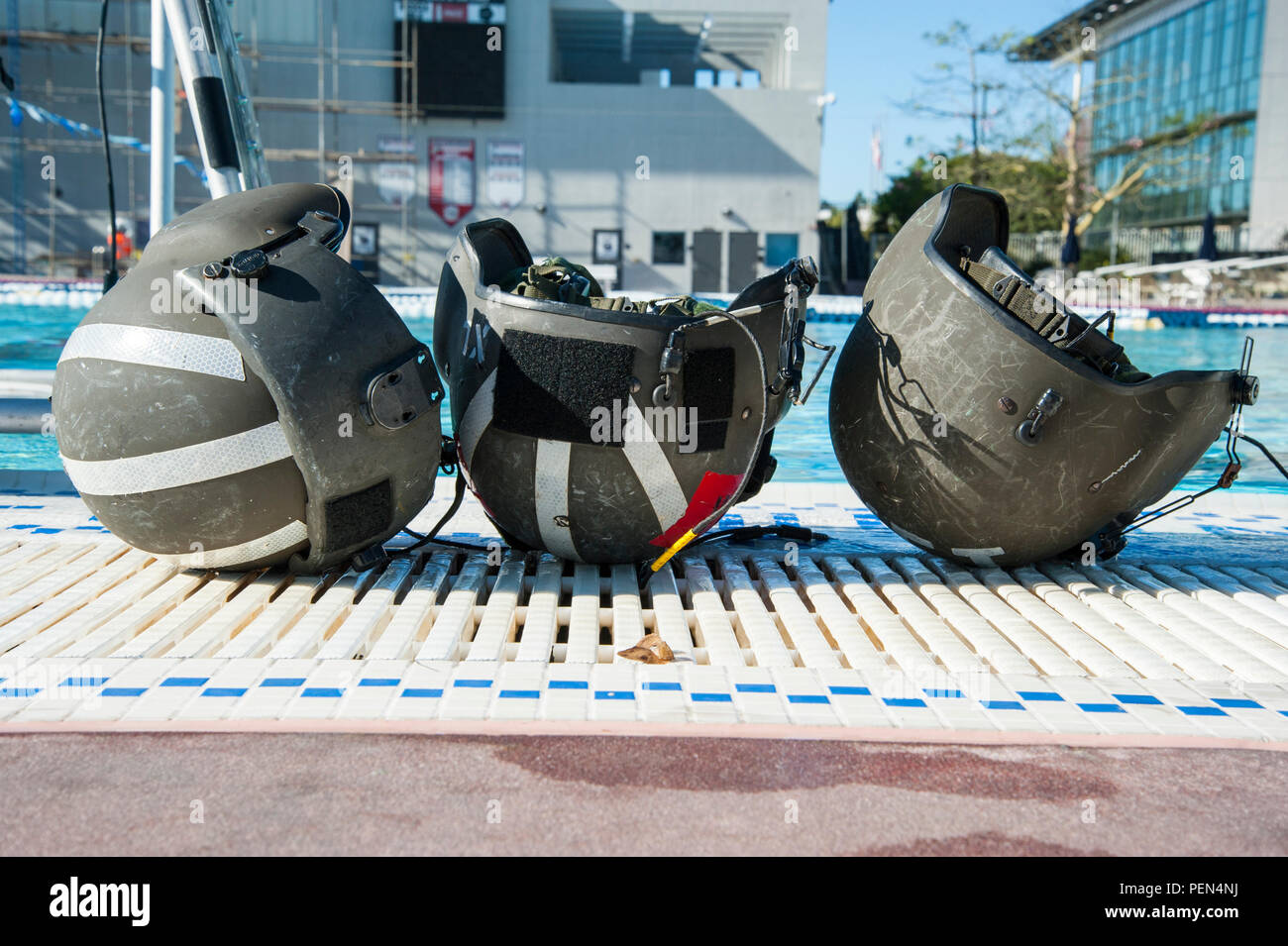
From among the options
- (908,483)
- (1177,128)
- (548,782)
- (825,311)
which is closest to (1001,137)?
(1177,128)

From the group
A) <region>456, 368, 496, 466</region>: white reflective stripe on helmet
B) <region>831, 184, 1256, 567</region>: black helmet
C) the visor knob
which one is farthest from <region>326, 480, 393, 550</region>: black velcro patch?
the visor knob

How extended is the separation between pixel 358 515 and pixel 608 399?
37.7 inches

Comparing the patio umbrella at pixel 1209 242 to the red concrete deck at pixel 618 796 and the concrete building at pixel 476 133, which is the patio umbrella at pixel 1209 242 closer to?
the concrete building at pixel 476 133

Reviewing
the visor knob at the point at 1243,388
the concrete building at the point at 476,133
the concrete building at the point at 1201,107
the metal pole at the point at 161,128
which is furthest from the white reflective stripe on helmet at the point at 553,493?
the concrete building at the point at 1201,107

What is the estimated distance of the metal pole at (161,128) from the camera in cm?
682

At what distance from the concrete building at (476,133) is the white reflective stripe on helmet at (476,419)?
28974mm

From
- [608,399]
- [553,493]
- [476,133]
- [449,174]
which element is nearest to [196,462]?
[553,493]

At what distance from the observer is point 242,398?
3.67 meters

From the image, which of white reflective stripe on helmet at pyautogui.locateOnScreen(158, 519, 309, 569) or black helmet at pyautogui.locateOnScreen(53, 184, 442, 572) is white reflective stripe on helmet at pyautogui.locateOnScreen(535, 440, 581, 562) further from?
white reflective stripe on helmet at pyautogui.locateOnScreen(158, 519, 309, 569)
